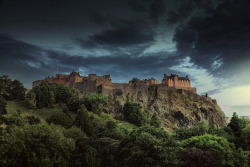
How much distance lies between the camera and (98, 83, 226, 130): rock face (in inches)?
3494

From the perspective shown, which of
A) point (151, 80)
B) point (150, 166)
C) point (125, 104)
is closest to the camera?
point (150, 166)

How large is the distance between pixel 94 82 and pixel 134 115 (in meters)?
22.2

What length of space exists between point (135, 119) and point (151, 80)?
115ft

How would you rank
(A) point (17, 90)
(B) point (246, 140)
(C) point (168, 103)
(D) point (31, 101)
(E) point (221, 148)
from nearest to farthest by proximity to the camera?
1. (E) point (221, 148)
2. (B) point (246, 140)
3. (D) point (31, 101)
4. (A) point (17, 90)
5. (C) point (168, 103)

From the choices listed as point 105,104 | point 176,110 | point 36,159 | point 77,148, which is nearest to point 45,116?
point 105,104

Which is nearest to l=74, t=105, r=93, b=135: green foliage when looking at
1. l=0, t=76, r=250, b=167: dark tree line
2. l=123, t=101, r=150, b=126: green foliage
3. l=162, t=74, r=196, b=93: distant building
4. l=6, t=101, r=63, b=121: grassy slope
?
l=0, t=76, r=250, b=167: dark tree line

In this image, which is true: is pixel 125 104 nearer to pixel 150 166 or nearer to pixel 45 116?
pixel 45 116

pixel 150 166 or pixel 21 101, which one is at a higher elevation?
pixel 21 101

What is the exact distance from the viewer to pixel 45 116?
62.4 m

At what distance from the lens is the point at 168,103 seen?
315 ft

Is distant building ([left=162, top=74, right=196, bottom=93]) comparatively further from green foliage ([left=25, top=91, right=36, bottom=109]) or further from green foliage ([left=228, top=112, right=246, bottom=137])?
green foliage ([left=25, top=91, right=36, bottom=109])

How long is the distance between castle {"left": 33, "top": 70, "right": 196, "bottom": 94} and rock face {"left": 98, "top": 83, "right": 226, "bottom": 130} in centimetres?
226

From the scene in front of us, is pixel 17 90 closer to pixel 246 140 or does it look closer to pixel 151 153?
pixel 151 153

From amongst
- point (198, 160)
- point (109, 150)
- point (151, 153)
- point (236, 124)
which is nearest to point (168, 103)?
point (236, 124)
